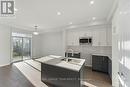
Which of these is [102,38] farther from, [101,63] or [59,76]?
[59,76]

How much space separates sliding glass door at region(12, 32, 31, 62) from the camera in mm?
7966

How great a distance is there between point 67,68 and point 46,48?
7372 mm

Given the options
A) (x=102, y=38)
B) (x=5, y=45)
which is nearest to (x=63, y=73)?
(x=102, y=38)

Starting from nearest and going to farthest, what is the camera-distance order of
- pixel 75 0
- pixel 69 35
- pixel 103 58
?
pixel 75 0 < pixel 103 58 < pixel 69 35

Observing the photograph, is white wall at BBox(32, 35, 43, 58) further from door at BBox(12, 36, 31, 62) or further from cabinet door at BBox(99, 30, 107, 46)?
cabinet door at BBox(99, 30, 107, 46)

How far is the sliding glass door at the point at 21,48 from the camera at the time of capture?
797 cm

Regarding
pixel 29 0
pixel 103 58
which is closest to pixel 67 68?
pixel 29 0

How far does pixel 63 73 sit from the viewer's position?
2.85 metres

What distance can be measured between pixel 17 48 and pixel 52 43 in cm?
316

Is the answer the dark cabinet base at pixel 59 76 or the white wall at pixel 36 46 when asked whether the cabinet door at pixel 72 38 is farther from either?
the white wall at pixel 36 46

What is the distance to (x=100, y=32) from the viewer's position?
5848 mm

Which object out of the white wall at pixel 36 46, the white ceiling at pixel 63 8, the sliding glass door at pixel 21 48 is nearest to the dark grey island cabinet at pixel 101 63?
the white ceiling at pixel 63 8

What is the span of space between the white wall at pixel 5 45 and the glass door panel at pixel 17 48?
3.49ft

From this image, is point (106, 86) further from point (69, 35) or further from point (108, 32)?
point (69, 35)
